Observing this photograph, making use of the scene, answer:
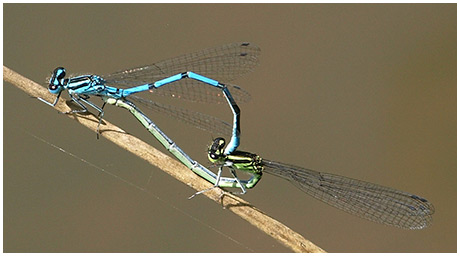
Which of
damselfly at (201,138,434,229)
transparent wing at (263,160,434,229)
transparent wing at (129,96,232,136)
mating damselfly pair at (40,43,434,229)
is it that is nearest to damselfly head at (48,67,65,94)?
mating damselfly pair at (40,43,434,229)

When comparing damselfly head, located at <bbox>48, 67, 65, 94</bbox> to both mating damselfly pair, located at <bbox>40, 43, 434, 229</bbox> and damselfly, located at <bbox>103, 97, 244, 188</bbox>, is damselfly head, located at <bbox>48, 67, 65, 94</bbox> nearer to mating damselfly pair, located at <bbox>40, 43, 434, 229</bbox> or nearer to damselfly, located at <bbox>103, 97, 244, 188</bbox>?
mating damselfly pair, located at <bbox>40, 43, 434, 229</bbox>

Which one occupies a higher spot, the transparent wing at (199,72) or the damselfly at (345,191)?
the transparent wing at (199,72)

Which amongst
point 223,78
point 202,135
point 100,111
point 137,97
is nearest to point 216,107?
point 202,135

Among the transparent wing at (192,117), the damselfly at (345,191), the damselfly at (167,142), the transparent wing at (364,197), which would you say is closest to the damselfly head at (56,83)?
the damselfly at (167,142)

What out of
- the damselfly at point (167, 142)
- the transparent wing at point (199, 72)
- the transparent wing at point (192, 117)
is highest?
the transparent wing at point (199, 72)

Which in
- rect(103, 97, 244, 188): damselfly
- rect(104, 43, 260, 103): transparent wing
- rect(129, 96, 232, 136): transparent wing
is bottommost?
rect(103, 97, 244, 188): damselfly

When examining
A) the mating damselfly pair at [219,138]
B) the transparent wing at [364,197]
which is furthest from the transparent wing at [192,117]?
the transparent wing at [364,197]

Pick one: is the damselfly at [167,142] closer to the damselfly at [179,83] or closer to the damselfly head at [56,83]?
the damselfly at [179,83]

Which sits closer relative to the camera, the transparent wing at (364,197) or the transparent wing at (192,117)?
the transparent wing at (364,197)
